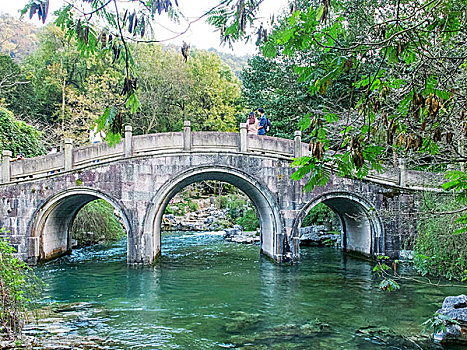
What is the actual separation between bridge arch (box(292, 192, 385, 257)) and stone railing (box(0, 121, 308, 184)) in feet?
9.54

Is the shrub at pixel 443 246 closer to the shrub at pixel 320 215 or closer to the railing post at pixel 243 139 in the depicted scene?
the railing post at pixel 243 139

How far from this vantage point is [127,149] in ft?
44.5

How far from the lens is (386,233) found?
14.4 m

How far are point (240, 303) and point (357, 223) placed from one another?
8.06 meters

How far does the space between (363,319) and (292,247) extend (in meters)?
5.59

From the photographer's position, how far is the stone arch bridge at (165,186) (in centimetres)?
1350

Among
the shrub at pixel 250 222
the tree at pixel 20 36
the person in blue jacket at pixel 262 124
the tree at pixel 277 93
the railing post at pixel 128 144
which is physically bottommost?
the shrub at pixel 250 222

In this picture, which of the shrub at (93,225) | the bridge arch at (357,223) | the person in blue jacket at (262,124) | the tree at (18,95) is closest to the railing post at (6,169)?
the shrub at (93,225)

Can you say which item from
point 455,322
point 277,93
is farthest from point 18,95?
point 455,322

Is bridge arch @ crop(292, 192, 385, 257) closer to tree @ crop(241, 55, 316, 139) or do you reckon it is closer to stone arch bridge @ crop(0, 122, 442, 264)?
stone arch bridge @ crop(0, 122, 442, 264)

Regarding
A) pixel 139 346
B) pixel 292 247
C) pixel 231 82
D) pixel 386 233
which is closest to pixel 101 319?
pixel 139 346

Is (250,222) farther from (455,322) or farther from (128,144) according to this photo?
(455,322)

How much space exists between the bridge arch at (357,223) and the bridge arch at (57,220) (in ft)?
19.1

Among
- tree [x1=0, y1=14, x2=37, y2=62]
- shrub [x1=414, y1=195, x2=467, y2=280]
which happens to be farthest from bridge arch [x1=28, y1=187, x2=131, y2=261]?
tree [x1=0, y1=14, x2=37, y2=62]
